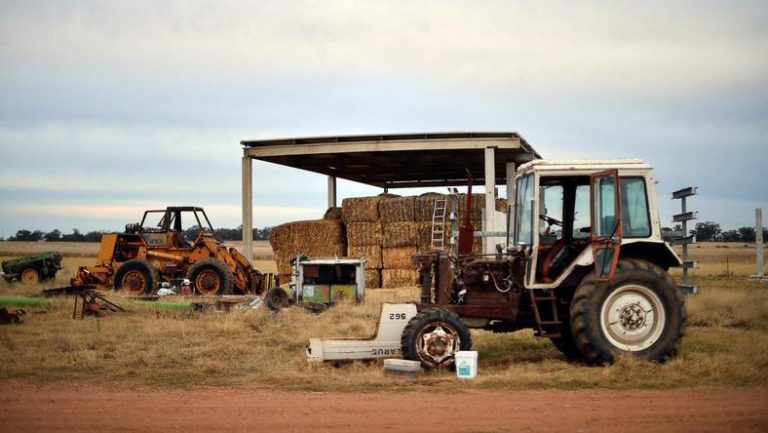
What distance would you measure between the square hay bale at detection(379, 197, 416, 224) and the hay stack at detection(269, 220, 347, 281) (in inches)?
62.2

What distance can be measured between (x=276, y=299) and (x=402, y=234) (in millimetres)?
6674

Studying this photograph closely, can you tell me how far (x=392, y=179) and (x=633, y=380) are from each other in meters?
23.5

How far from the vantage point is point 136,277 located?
2034cm

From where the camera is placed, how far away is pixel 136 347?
12094 millimetres

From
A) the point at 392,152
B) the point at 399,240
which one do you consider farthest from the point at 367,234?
the point at 392,152

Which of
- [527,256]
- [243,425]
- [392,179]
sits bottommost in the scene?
[243,425]

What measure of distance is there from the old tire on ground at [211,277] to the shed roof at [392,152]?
11.6 feet

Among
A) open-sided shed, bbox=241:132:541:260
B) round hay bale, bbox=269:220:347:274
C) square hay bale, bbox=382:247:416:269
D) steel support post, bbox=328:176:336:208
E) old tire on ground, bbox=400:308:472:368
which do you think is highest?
open-sided shed, bbox=241:132:541:260

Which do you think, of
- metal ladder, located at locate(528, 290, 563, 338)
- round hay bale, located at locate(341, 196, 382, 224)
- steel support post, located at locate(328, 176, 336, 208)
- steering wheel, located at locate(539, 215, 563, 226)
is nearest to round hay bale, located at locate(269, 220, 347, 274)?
round hay bale, located at locate(341, 196, 382, 224)

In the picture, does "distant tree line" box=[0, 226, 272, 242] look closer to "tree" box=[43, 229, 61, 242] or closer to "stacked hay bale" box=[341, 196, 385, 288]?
"tree" box=[43, 229, 61, 242]

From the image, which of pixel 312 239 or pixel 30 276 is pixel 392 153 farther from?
pixel 30 276

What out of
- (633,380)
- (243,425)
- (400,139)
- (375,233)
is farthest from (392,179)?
(243,425)

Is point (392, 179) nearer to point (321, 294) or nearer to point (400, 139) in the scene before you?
point (400, 139)

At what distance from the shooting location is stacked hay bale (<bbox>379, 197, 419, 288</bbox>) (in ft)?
76.7
